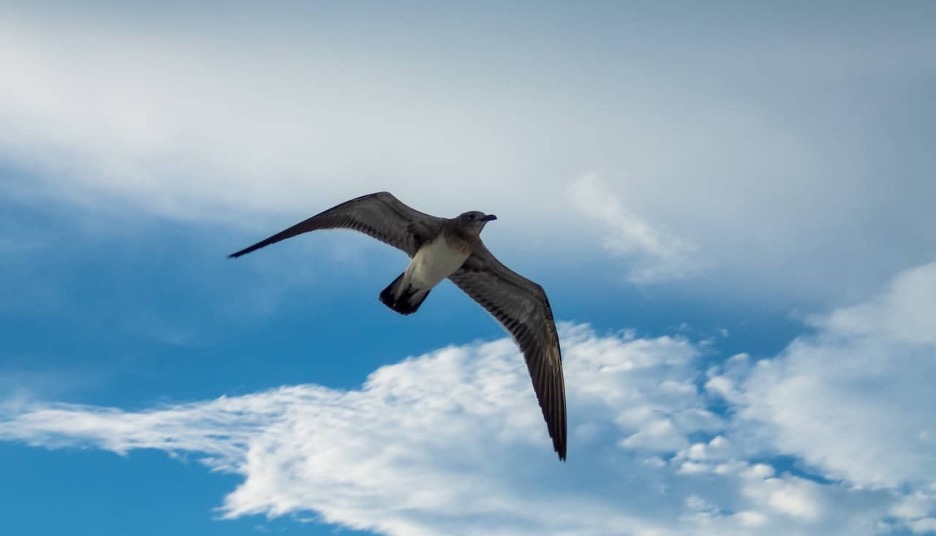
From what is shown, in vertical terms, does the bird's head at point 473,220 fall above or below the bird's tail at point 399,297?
above

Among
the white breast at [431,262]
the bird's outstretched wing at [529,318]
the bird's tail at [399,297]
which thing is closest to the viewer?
the white breast at [431,262]

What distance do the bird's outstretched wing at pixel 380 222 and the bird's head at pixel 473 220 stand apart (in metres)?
0.52

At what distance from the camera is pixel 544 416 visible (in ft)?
55.8

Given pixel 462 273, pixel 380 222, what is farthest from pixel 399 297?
pixel 462 273

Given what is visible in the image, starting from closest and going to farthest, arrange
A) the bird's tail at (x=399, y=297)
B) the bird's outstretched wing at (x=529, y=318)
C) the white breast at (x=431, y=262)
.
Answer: the white breast at (x=431, y=262), the bird's tail at (x=399, y=297), the bird's outstretched wing at (x=529, y=318)

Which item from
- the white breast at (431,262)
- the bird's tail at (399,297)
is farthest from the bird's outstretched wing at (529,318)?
the bird's tail at (399,297)

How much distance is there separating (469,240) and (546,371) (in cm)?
379

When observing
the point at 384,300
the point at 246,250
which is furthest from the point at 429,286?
the point at 246,250

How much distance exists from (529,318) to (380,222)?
3.98 m

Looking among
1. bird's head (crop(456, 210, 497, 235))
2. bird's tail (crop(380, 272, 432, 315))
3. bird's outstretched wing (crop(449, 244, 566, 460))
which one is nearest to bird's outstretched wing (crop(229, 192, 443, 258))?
bird's head (crop(456, 210, 497, 235))

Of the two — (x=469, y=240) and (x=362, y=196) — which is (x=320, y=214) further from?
(x=469, y=240)

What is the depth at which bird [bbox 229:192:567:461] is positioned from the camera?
15250 millimetres

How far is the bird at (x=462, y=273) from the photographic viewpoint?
15250 millimetres

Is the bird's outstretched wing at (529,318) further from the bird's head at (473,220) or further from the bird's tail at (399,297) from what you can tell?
the bird's tail at (399,297)
